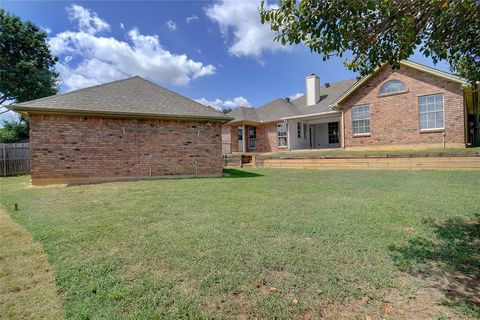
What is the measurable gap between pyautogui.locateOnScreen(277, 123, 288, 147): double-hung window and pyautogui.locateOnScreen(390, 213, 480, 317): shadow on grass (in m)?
16.7

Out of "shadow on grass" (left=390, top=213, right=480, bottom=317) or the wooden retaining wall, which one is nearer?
"shadow on grass" (left=390, top=213, right=480, bottom=317)

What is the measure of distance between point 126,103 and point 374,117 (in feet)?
45.1

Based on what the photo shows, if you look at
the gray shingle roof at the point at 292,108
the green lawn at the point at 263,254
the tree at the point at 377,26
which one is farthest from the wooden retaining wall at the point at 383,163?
the tree at the point at 377,26

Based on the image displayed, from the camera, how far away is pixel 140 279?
9.50ft

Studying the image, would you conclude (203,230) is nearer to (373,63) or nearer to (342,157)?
(373,63)

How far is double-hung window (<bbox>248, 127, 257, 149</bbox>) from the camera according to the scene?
2302cm

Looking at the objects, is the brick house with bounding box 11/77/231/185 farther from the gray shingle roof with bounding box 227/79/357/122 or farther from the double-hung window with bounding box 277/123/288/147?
the gray shingle roof with bounding box 227/79/357/122

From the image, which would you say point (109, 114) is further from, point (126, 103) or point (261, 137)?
point (261, 137)

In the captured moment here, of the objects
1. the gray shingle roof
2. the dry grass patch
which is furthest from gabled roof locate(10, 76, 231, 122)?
the gray shingle roof

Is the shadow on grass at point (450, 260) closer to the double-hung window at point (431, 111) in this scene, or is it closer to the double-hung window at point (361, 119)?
the double-hung window at point (431, 111)

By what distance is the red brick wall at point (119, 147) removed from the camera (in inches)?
391

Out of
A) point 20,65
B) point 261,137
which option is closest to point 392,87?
point 261,137

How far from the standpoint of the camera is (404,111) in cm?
1484

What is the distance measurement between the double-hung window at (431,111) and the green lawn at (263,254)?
8.80 meters
